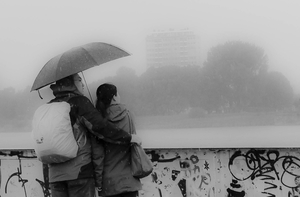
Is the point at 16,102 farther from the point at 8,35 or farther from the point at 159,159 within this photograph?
the point at 159,159

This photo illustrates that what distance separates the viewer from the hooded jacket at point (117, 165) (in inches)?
95.9

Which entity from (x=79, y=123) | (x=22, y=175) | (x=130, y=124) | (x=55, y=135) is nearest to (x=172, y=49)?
(x=22, y=175)

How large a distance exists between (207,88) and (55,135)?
13.4 metres

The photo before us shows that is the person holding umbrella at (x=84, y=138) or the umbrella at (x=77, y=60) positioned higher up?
the umbrella at (x=77, y=60)

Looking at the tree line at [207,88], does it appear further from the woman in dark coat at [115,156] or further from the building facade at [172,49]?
the woman in dark coat at [115,156]

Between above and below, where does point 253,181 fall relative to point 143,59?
below

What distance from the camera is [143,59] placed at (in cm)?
1120

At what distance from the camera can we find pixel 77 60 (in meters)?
2.37

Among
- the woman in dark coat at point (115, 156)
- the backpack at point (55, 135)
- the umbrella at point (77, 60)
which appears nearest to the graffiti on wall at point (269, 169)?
the woman in dark coat at point (115, 156)

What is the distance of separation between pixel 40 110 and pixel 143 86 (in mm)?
9381

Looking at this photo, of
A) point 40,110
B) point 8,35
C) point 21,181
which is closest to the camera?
point 40,110

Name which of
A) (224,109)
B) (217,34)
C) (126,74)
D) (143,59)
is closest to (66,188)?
(126,74)

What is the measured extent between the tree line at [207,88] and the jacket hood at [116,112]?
275 inches

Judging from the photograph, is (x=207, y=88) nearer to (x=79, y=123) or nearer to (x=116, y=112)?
(x=116, y=112)
